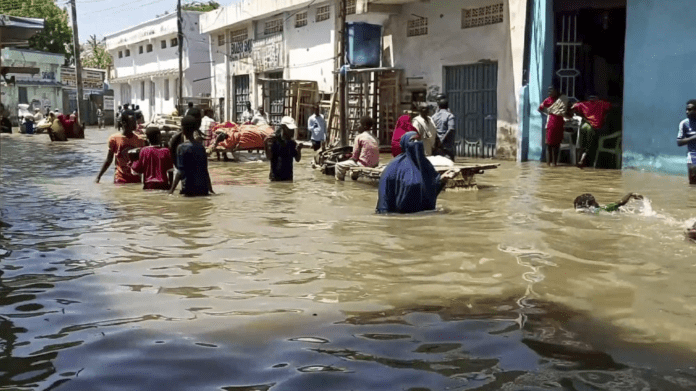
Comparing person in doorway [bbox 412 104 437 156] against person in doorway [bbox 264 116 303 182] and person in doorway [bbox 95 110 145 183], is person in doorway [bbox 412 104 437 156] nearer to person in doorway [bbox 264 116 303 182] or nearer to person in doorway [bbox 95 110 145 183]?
person in doorway [bbox 264 116 303 182]

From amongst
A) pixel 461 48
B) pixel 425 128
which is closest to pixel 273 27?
pixel 461 48

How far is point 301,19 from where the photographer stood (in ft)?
87.9

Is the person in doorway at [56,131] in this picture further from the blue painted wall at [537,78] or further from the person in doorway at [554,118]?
the person in doorway at [554,118]

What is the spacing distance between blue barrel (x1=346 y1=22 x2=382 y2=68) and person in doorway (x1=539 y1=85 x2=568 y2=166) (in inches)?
282

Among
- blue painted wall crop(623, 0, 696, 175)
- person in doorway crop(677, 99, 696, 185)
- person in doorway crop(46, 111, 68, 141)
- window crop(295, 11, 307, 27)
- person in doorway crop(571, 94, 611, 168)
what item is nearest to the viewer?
person in doorway crop(677, 99, 696, 185)

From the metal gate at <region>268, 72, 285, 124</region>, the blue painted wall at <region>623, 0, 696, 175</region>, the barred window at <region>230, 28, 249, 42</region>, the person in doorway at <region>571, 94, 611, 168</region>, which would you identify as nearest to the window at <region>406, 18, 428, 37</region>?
the person in doorway at <region>571, 94, 611, 168</region>

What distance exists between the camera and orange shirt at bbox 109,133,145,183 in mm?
11336

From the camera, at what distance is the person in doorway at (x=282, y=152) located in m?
12.7

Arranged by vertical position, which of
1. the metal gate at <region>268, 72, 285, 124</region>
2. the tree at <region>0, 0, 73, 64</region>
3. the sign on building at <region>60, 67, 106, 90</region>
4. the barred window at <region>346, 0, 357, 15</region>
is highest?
the tree at <region>0, 0, 73, 64</region>

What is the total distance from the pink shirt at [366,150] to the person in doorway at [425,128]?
2.71ft

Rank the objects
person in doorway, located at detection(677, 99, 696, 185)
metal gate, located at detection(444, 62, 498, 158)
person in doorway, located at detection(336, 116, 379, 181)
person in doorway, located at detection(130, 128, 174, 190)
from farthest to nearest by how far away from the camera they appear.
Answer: metal gate, located at detection(444, 62, 498, 158) → person in doorway, located at detection(336, 116, 379, 181) → person in doorway, located at detection(677, 99, 696, 185) → person in doorway, located at detection(130, 128, 174, 190)

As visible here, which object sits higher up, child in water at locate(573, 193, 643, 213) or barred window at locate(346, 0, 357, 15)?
barred window at locate(346, 0, 357, 15)

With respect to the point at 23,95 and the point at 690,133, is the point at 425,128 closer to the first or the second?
the point at 690,133

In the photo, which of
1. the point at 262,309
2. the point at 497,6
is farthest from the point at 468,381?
the point at 497,6
